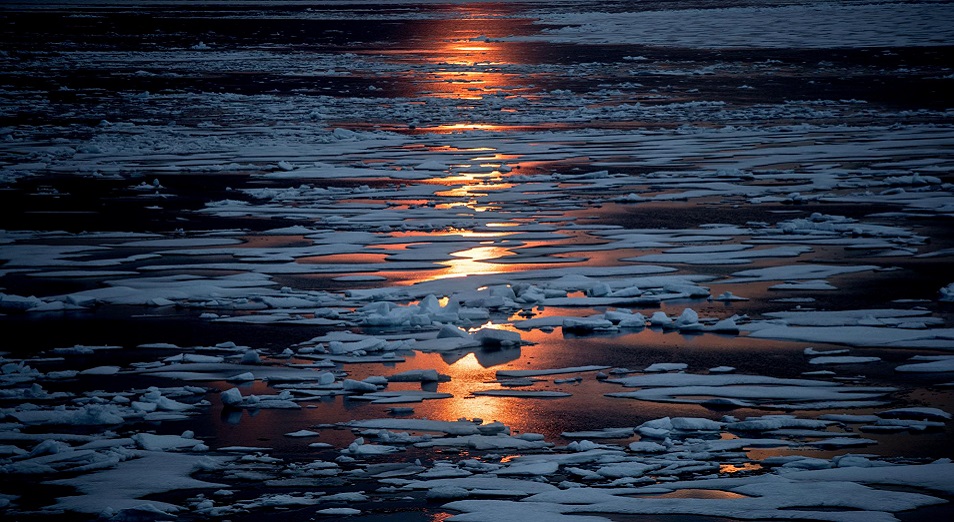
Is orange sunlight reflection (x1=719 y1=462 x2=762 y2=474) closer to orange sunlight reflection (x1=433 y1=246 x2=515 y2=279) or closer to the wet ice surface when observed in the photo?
the wet ice surface

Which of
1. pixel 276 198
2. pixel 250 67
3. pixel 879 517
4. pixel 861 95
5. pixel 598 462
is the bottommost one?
pixel 879 517

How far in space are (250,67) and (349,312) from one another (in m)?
21.7

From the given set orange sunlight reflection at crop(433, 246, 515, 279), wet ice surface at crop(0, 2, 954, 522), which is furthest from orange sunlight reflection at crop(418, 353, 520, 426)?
orange sunlight reflection at crop(433, 246, 515, 279)

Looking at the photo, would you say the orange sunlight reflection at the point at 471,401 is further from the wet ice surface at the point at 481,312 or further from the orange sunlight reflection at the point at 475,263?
the orange sunlight reflection at the point at 475,263

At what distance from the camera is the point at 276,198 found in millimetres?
11773

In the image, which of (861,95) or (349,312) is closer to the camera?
(349,312)

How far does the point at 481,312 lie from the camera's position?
7.43 meters

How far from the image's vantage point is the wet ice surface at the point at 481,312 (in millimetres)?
4816

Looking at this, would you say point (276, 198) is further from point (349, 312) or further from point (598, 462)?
point (598, 462)

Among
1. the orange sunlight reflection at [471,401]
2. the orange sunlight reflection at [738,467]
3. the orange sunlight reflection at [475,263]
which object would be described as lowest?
the orange sunlight reflection at [738,467]

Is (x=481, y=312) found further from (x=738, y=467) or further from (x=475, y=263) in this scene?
(x=738, y=467)

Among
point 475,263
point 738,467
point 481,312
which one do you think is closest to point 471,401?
point 738,467

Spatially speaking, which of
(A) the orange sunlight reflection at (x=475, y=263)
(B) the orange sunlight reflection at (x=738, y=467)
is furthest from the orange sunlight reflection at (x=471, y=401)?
(A) the orange sunlight reflection at (x=475, y=263)

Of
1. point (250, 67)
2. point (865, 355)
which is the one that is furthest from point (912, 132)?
point (250, 67)
